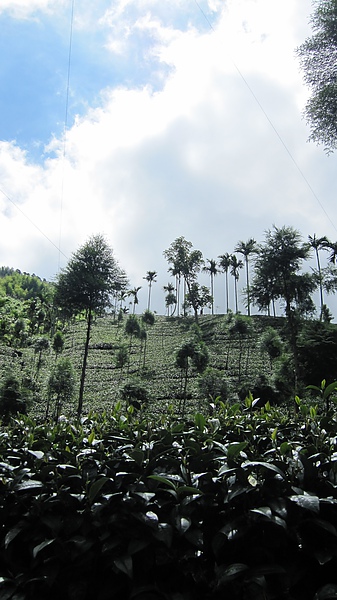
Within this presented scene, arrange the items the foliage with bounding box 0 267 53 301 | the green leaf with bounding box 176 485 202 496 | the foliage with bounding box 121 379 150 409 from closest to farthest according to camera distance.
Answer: the green leaf with bounding box 176 485 202 496, the foliage with bounding box 121 379 150 409, the foliage with bounding box 0 267 53 301

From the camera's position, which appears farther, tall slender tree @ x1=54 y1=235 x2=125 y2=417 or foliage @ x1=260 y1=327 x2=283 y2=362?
foliage @ x1=260 y1=327 x2=283 y2=362

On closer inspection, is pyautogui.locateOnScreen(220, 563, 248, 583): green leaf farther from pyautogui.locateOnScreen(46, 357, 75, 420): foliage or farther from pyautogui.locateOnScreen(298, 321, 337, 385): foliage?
pyautogui.locateOnScreen(46, 357, 75, 420): foliage

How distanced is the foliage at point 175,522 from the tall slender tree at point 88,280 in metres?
17.6

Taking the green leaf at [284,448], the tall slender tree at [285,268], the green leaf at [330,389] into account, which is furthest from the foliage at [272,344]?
the green leaf at [284,448]

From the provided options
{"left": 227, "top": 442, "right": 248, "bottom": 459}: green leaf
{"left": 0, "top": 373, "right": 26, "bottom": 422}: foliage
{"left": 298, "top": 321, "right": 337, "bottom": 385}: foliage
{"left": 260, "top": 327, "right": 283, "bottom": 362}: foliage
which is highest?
{"left": 260, "top": 327, "right": 283, "bottom": 362}: foliage

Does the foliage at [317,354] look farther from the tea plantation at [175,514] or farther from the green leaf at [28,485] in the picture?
the green leaf at [28,485]

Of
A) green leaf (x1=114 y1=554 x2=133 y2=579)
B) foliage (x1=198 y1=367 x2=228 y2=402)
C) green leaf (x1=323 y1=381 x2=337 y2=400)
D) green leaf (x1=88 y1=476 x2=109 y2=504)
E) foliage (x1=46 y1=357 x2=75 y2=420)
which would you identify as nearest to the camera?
green leaf (x1=114 y1=554 x2=133 y2=579)

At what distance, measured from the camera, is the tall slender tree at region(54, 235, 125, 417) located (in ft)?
62.6

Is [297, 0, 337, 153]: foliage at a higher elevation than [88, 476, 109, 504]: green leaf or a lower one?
higher

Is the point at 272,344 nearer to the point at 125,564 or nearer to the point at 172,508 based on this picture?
the point at 172,508

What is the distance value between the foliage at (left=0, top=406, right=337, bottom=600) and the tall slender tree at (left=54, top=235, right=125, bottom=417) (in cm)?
1757

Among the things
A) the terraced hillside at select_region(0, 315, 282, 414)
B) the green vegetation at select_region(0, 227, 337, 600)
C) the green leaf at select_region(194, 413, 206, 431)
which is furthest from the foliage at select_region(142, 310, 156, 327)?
the green leaf at select_region(194, 413, 206, 431)

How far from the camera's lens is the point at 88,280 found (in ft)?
62.0

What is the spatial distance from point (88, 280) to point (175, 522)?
18094 millimetres
